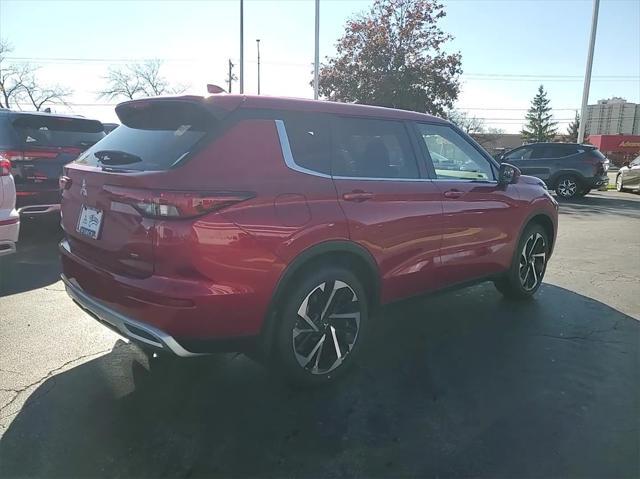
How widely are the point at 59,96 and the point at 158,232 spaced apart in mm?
58655

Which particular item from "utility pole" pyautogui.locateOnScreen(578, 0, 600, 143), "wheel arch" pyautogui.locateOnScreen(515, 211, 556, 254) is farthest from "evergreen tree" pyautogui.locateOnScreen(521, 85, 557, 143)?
"wheel arch" pyautogui.locateOnScreen(515, 211, 556, 254)

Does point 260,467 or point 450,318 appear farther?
point 450,318

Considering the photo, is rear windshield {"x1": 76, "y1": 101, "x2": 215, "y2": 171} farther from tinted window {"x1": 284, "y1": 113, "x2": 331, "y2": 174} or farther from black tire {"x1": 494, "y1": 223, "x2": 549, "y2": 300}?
black tire {"x1": 494, "y1": 223, "x2": 549, "y2": 300}

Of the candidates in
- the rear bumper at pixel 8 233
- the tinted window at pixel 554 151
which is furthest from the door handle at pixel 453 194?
the tinted window at pixel 554 151

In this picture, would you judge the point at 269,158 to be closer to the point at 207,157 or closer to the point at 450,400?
the point at 207,157

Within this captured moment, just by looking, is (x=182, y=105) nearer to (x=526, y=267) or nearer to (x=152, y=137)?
(x=152, y=137)

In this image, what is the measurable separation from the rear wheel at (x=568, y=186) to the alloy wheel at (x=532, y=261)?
1214 cm

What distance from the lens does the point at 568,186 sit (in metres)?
15.9

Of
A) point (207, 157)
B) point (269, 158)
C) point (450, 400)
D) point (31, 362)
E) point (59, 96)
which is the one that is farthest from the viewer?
point (59, 96)

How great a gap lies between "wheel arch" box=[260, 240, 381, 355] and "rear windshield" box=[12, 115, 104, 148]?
220 inches

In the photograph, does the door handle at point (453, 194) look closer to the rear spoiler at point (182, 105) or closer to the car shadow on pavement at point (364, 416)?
the car shadow on pavement at point (364, 416)

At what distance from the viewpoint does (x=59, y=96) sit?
5231 cm


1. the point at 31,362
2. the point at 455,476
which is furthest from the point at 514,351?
the point at 31,362

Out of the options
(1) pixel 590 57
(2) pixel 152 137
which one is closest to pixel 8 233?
(2) pixel 152 137
